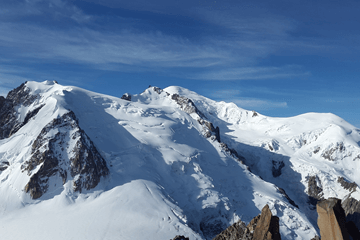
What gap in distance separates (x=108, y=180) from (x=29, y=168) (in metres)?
18.9

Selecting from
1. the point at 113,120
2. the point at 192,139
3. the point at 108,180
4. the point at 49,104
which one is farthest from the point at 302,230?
the point at 49,104

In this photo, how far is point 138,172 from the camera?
74.3m

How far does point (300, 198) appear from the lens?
110 m

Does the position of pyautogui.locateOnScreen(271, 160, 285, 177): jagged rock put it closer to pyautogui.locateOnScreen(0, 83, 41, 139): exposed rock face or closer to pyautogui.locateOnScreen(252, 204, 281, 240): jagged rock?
pyautogui.locateOnScreen(0, 83, 41, 139): exposed rock face

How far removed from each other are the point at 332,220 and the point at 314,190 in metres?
115

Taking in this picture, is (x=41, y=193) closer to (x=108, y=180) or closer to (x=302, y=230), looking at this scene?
(x=108, y=180)

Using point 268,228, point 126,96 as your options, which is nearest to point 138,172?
point 268,228

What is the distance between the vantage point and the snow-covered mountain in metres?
60.1

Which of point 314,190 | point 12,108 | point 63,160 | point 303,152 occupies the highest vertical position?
point 12,108

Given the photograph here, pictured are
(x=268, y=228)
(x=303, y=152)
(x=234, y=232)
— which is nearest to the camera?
(x=268, y=228)

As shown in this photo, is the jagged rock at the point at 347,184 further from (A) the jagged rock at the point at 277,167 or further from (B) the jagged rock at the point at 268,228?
(B) the jagged rock at the point at 268,228

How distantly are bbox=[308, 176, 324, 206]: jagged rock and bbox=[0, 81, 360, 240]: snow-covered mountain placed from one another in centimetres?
36

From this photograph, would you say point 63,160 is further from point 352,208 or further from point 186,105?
point 352,208

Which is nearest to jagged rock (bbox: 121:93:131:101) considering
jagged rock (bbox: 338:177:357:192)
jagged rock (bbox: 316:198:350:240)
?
jagged rock (bbox: 338:177:357:192)
